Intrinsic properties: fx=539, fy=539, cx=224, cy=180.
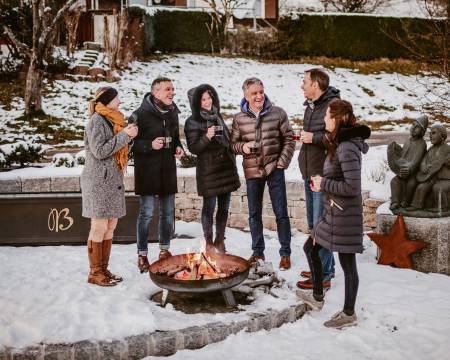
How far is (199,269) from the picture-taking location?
4547mm

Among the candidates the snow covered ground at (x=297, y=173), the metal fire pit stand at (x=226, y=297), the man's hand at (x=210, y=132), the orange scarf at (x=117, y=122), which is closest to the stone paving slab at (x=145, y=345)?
the metal fire pit stand at (x=226, y=297)

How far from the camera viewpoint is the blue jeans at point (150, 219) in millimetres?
5305

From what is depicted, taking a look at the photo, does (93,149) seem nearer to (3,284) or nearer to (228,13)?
(3,284)

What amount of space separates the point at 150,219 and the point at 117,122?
1.07m

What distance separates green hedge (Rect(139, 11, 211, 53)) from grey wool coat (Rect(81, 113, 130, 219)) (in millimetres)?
16828

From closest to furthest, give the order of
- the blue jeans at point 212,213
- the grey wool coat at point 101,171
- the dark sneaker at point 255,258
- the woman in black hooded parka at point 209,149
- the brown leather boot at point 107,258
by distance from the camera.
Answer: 1. the grey wool coat at point 101,171
2. the brown leather boot at point 107,258
3. the woman in black hooded parka at point 209,149
4. the dark sneaker at point 255,258
5. the blue jeans at point 212,213

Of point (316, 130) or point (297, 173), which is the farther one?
point (297, 173)

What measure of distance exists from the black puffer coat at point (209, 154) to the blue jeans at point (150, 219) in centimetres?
38

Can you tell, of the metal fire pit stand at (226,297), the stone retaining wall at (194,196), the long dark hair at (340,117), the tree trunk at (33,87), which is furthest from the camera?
the tree trunk at (33,87)

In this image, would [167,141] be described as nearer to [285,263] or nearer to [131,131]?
[131,131]

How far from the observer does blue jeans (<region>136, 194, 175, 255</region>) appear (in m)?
5.30

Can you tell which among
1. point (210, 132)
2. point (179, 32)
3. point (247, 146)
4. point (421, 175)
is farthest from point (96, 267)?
point (179, 32)

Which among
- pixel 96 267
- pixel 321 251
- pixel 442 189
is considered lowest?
pixel 96 267

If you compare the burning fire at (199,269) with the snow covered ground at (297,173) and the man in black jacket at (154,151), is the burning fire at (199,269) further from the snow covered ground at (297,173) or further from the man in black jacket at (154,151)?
the snow covered ground at (297,173)
